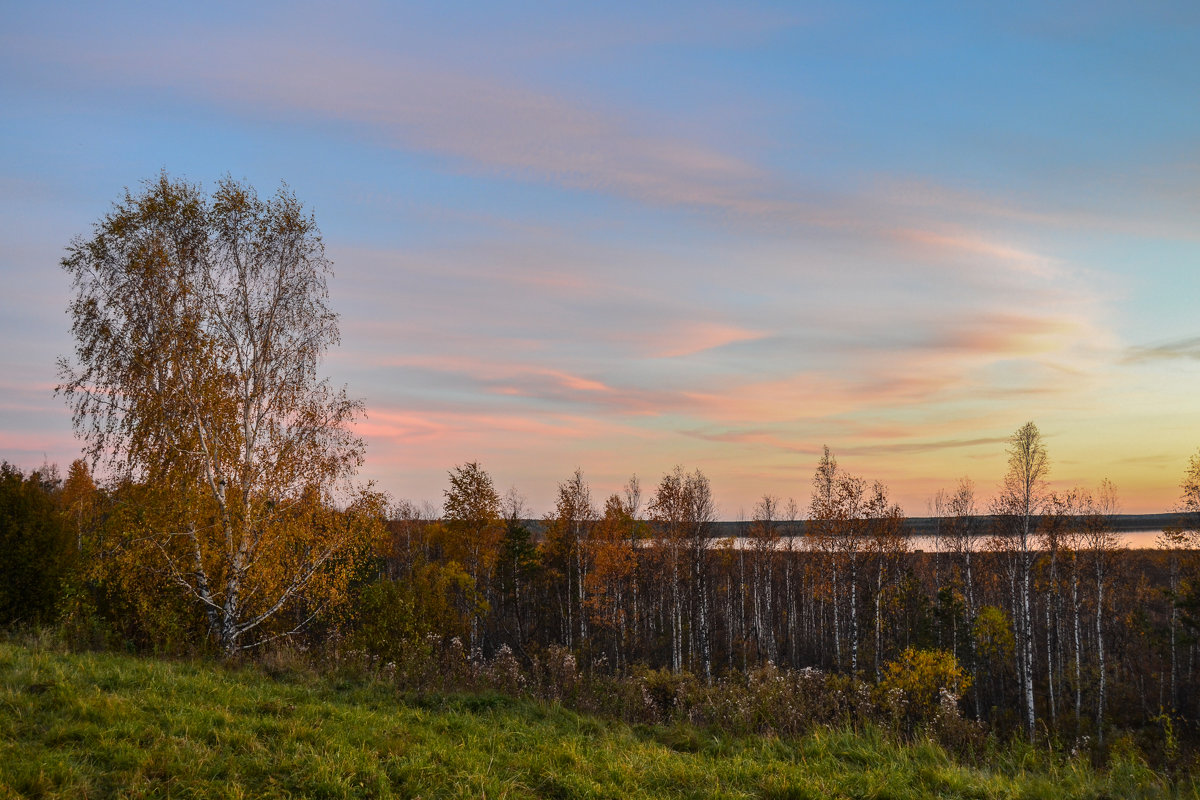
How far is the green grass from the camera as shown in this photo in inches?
255

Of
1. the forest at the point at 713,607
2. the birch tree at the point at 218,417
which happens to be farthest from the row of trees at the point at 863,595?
the birch tree at the point at 218,417

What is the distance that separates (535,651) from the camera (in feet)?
131

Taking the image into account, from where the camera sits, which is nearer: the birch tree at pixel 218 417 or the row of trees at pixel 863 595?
the birch tree at pixel 218 417

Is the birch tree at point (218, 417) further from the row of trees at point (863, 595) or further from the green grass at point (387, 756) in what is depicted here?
the row of trees at point (863, 595)

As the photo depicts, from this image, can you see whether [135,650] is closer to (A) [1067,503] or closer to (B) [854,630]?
(B) [854,630]

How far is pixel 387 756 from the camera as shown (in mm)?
7352

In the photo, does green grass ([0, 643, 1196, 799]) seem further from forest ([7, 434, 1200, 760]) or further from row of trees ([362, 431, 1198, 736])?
row of trees ([362, 431, 1198, 736])

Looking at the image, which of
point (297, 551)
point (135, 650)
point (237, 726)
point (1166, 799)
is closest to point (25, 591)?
point (135, 650)

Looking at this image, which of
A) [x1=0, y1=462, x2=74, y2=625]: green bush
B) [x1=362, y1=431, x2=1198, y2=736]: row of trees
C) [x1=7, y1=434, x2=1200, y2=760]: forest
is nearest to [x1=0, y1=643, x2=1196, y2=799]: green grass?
[x1=7, y1=434, x2=1200, y2=760]: forest

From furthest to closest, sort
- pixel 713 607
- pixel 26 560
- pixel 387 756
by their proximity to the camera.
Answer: pixel 713 607
pixel 26 560
pixel 387 756

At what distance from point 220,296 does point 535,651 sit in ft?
95.8

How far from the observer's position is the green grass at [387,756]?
6.48 m

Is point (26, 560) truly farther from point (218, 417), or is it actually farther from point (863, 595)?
point (863, 595)

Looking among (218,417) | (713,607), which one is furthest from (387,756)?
(713,607)
